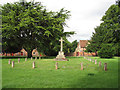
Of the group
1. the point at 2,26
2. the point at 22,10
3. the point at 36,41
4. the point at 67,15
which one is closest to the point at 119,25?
the point at 67,15

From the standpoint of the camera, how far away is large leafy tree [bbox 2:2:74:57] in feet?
96.7

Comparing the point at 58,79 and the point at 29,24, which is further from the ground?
the point at 29,24

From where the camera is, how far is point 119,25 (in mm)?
31672

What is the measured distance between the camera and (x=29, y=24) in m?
30.1

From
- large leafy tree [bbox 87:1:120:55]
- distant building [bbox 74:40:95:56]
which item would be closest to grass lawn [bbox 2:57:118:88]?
large leafy tree [bbox 87:1:120:55]

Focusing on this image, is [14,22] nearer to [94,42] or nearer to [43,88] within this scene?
[43,88]

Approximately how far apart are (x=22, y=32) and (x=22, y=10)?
224 inches

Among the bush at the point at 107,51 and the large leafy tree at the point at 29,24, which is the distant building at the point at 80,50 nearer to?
the bush at the point at 107,51

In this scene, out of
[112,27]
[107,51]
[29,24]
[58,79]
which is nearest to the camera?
[58,79]

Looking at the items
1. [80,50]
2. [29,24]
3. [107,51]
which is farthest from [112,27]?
[80,50]

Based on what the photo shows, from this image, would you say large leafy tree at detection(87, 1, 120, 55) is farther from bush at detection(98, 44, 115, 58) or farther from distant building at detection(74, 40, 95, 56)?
distant building at detection(74, 40, 95, 56)

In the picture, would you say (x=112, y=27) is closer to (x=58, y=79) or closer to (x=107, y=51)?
(x=107, y=51)

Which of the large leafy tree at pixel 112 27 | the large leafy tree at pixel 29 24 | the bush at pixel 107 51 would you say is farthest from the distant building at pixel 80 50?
the large leafy tree at pixel 29 24

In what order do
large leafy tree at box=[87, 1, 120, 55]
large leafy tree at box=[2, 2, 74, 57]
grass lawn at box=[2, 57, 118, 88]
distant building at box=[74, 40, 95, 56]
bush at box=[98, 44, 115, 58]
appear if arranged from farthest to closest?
distant building at box=[74, 40, 95, 56] → bush at box=[98, 44, 115, 58] → large leafy tree at box=[87, 1, 120, 55] → large leafy tree at box=[2, 2, 74, 57] → grass lawn at box=[2, 57, 118, 88]
